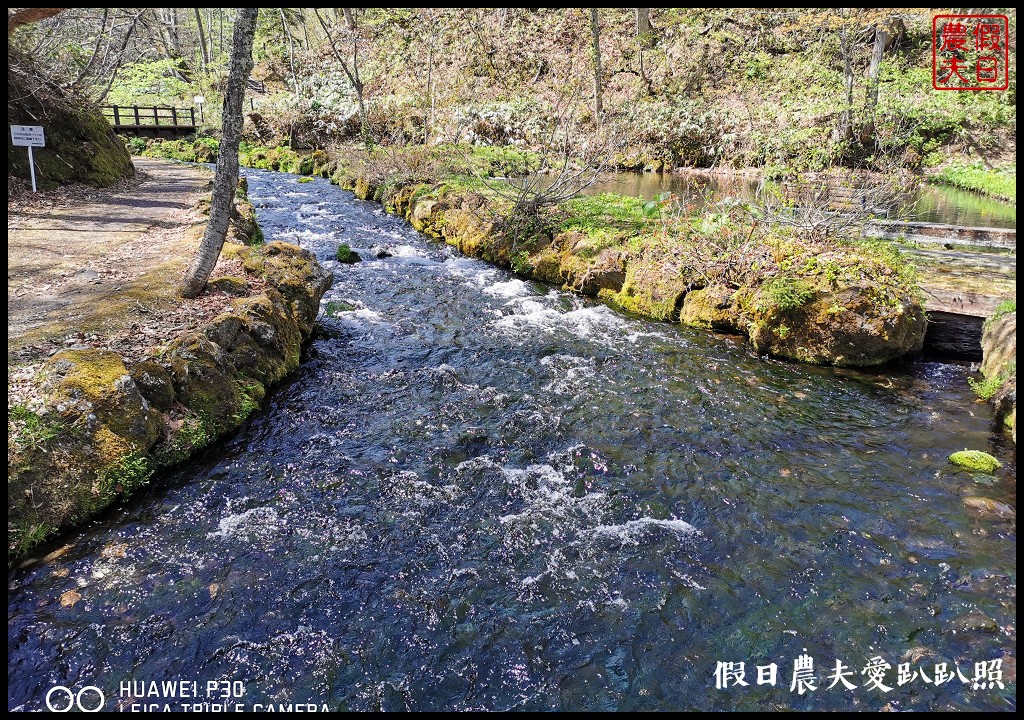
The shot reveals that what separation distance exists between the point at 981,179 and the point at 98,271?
91.0 feet

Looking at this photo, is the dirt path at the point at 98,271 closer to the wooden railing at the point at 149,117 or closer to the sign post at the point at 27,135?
the sign post at the point at 27,135

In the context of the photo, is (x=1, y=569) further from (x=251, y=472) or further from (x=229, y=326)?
(x=229, y=326)

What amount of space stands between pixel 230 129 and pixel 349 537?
590 cm

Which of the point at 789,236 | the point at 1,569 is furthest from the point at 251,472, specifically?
the point at 789,236

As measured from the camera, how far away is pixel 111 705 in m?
3.82

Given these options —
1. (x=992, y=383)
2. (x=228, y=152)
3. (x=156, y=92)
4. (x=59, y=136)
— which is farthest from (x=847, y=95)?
(x=156, y=92)

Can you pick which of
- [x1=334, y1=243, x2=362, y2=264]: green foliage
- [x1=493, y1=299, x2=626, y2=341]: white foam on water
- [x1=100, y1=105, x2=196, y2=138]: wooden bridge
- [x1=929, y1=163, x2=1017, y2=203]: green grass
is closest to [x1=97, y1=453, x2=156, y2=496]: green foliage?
[x1=493, y1=299, x2=626, y2=341]: white foam on water

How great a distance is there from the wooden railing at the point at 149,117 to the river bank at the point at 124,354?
29.0 meters

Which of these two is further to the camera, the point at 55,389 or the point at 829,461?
the point at 829,461

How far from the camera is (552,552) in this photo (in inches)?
204

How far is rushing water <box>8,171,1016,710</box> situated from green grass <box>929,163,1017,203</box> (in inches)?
652

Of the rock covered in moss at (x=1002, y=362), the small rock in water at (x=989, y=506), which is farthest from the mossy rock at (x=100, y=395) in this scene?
the rock covered in moss at (x=1002, y=362)

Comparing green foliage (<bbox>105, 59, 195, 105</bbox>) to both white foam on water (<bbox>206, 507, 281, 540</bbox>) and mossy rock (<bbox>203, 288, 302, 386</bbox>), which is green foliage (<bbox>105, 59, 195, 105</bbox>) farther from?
white foam on water (<bbox>206, 507, 281, 540</bbox>)

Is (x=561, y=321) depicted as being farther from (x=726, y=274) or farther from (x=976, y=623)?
(x=976, y=623)
